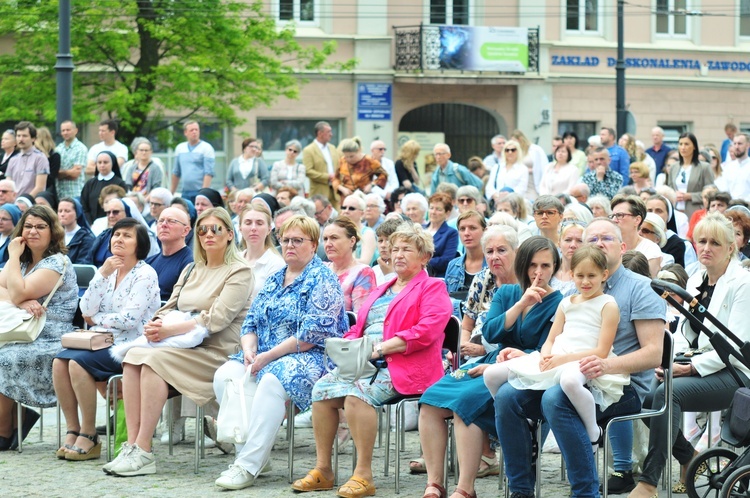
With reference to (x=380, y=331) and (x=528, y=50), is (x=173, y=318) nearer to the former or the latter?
(x=380, y=331)

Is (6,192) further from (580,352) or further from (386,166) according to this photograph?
(580,352)

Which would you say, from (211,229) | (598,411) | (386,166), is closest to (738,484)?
(598,411)

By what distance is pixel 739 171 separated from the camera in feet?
51.2

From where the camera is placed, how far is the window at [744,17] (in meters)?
34.6

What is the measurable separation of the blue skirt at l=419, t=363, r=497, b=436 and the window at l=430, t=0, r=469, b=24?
25.5 m

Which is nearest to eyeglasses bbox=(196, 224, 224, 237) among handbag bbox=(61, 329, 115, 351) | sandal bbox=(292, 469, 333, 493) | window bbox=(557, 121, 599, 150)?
handbag bbox=(61, 329, 115, 351)

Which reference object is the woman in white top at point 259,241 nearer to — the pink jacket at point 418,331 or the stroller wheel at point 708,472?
the pink jacket at point 418,331

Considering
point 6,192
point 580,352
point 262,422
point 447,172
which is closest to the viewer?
point 580,352

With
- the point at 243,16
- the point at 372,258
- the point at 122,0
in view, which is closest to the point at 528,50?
the point at 243,16

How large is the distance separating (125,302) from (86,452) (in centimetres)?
102

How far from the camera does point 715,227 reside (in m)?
7.67

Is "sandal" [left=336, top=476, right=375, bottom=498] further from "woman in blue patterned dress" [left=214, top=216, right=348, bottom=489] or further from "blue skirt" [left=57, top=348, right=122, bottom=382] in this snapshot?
"blue skirt" [left=57, top=348, right=122, bottom=382]

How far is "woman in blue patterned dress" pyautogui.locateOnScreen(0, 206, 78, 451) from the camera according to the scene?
908 cm

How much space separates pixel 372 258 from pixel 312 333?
3.27 meters
